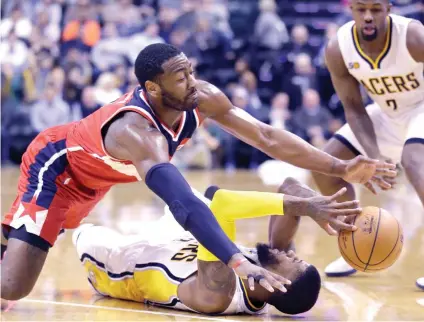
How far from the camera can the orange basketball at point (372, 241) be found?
4.90 metres

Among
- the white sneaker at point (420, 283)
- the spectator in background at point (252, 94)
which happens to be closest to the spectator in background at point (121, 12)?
the spectator in background at point (252, 94)

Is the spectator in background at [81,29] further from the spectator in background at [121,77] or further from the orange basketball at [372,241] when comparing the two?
the orange basketball at [372,241]

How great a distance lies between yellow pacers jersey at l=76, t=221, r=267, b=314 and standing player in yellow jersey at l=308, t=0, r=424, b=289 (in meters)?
1.44

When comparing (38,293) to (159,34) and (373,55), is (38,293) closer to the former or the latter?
(373,55)

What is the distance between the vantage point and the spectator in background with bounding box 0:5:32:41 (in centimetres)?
1536

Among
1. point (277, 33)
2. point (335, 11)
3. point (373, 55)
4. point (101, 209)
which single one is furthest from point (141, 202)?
point (335, 11)

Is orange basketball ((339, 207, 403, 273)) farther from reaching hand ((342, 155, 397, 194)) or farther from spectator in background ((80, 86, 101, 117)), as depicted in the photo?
spectator in background ((80, 86, 101, 117))

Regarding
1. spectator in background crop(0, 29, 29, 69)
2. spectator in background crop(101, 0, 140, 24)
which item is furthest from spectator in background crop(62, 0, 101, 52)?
spectator in background crop(0, 29, 29, 69)

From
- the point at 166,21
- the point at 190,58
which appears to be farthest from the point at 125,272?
the point at 166,21

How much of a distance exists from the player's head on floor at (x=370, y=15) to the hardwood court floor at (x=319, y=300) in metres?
1.84

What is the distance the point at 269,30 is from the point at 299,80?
5.42 ft

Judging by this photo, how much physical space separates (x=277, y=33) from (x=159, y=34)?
224cm

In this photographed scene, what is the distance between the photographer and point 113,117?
16.5 feet

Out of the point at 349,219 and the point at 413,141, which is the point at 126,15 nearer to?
the point at 413,141
